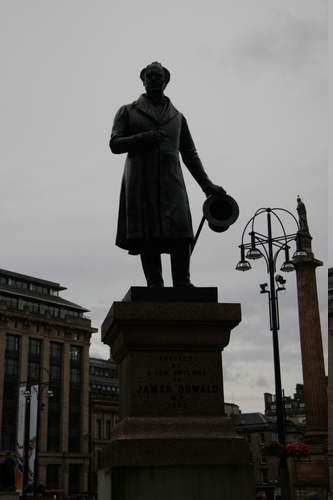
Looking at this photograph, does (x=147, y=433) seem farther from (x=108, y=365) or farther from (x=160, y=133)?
(x=108, y=365)

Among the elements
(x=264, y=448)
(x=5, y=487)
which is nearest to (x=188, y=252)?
(x=264, y=448)

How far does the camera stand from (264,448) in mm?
17031

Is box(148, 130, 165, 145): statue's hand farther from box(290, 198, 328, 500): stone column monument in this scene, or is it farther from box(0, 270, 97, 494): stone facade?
box(0, 270, 97, 494): stone facade

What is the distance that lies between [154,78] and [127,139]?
104cm

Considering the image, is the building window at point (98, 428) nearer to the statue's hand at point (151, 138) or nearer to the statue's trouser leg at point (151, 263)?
the statue's trouser leg at point (151, 263)

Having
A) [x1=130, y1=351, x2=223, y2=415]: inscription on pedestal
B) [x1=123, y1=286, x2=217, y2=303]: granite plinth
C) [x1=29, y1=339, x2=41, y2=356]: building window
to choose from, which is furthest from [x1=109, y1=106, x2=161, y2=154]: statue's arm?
[x1=29, y1=339, x2=41, y2=356]: building window

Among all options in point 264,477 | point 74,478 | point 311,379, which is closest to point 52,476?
point 74,478

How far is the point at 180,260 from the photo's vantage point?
8.40 m

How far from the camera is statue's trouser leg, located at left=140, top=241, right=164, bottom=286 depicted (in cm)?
823

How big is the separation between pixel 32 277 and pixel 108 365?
83.7ft

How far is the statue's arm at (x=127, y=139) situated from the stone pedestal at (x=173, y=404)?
2021 mm

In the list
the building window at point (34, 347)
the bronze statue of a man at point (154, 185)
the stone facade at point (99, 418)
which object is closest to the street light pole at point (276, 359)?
the bronze statue of a man at point (154, 185)

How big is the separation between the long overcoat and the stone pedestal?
914 mm

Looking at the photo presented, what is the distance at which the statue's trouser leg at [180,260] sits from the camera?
833 centimetres
